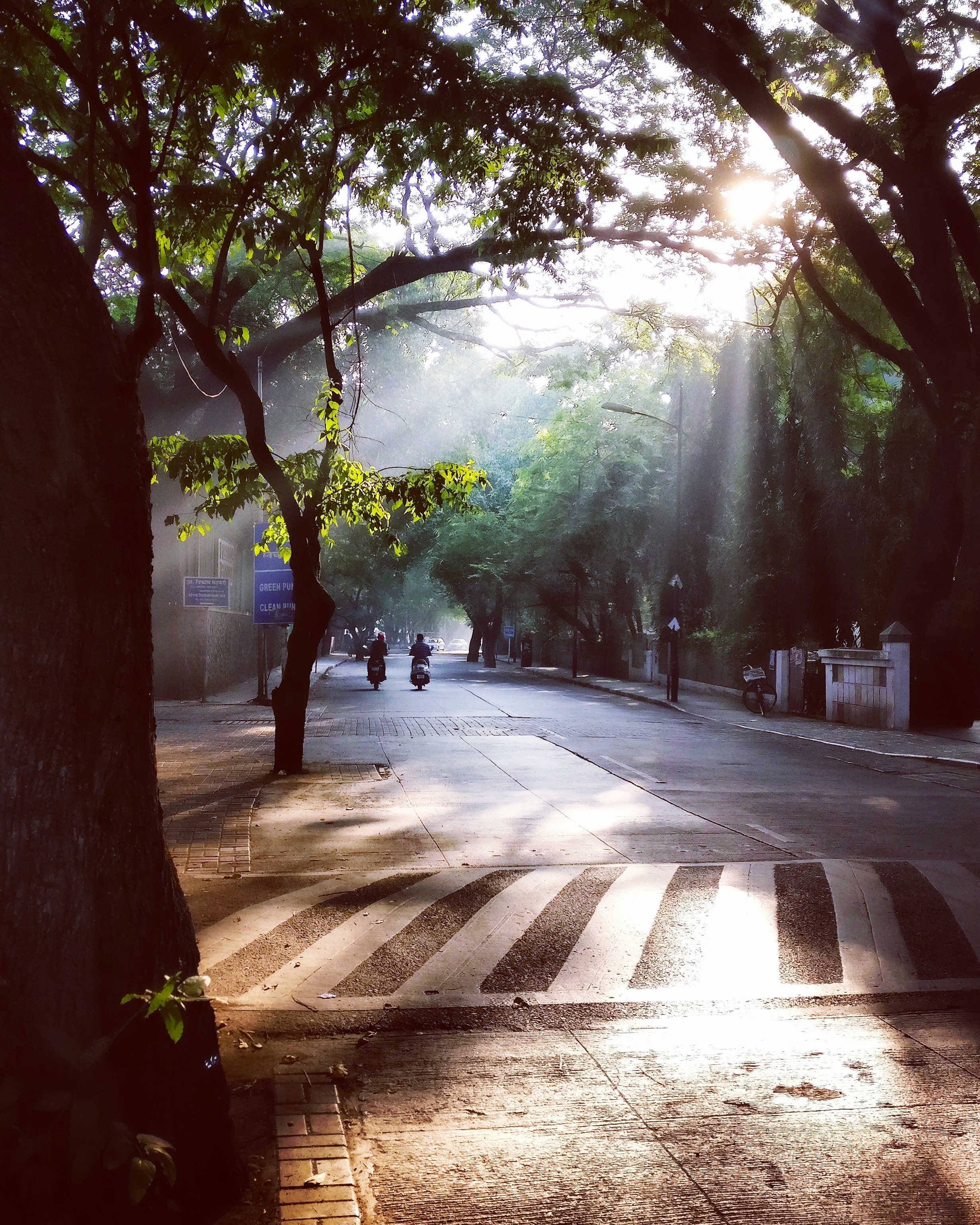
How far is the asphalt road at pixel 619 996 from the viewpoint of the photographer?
3.68 m

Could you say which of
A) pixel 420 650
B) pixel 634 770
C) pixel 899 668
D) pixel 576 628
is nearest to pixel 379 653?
pixel 420 650

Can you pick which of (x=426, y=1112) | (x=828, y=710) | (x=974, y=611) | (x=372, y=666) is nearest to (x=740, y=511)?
(x=828, y=710)

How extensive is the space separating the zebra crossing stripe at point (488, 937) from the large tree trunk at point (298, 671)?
218 inches

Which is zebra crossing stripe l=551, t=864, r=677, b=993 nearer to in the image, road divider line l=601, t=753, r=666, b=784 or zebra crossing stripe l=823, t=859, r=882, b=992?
zebra crossing stripe l=823, t=859, r=882, b=992

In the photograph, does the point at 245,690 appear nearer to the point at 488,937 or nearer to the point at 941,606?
the point at 941,606

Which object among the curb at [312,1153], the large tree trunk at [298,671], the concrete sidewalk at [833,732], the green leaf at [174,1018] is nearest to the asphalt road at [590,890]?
the large tree trunk at [298,671]

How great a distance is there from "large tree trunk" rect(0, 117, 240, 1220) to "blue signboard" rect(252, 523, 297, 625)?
19258 mm

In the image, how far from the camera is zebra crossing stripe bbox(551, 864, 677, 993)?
5.89 m

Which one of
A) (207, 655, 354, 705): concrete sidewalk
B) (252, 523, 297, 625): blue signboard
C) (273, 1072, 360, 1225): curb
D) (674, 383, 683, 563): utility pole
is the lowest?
(207, 655, 354, 705): concrete sidewalk

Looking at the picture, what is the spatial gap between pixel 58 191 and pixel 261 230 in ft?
6.15

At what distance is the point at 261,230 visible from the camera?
37.1 feet

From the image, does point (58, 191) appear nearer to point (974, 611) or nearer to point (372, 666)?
point (974, 611)

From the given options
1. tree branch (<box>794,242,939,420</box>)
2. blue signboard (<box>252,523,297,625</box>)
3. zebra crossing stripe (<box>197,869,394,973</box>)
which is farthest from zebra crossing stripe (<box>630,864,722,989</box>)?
blue signboard (<box>252,523,297,625</box>)

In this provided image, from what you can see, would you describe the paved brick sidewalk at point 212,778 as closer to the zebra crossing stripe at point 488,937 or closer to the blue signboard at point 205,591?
the zebra crossing stripe at point 488,937
